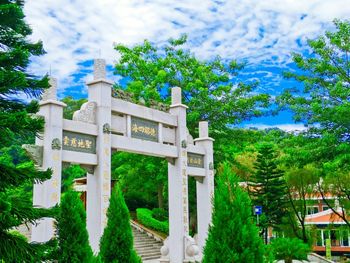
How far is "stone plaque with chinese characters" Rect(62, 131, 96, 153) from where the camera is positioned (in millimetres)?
8914

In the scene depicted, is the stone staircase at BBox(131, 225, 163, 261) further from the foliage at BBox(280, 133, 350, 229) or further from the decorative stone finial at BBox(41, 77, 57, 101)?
the decorative stone finial at BBox(41, 77, 57, 101)

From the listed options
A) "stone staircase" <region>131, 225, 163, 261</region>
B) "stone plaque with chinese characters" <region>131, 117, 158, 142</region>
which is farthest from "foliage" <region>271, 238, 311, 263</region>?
"stone plaque with chinese characters" <region>131, 117, 158, 142</region>

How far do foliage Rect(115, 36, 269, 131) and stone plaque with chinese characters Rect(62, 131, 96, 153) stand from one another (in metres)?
6.47

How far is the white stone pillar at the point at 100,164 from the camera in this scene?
9.19 m

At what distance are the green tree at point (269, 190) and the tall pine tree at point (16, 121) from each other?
48.6 feet

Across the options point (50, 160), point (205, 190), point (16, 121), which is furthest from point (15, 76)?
point (205, 190)

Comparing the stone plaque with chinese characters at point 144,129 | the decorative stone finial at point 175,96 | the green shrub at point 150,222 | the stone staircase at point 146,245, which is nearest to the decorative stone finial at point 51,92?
the stone plaque with chinese characters at point 144,129

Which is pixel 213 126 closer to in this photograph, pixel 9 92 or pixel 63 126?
pixel 63 126

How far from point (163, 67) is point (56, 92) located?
8393 millimetres

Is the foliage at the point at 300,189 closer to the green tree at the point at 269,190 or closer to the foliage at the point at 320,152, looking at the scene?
the green tree at the point at 269,190

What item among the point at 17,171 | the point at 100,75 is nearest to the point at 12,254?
the point at 17,171

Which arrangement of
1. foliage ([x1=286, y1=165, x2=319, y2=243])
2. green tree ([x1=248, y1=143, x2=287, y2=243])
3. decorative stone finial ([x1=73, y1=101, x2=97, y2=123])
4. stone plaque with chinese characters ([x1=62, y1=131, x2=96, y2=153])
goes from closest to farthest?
stone plaque with chinese characters ([x1=62, y1=131, x2=96, y2=153]) < decorative stone finial ([x1=73, y1=101, x2=97, y2=123]) < foliage ([x1=286, y1=165, x2=319, y2=243]) < green tree ([x1=248, y1=143, x2=287, y2=243])

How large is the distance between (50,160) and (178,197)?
436cm

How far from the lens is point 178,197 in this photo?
11.7m
